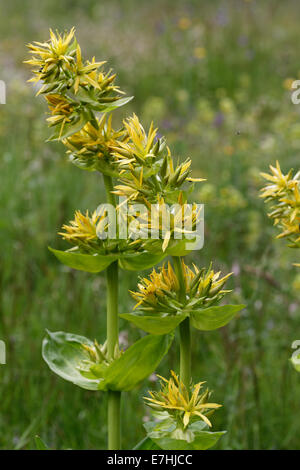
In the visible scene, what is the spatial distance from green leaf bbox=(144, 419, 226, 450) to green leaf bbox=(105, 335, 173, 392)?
0.37 ft

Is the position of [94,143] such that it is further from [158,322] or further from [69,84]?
[158,322]

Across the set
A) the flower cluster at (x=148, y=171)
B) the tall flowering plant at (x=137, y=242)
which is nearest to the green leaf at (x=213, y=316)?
the tall flowering plant at (x=137, y=242)

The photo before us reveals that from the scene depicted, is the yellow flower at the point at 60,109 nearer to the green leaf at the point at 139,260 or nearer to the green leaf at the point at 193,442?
the green leaf at the point at 139,260

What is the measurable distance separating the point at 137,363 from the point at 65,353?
0.26m

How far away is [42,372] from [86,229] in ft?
3.39

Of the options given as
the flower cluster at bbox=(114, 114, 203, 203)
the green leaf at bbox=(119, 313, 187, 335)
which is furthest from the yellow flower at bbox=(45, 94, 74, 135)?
the green leaf at bbox=(119, 313, 187, 335)

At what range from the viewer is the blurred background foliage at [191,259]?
1.86 metres

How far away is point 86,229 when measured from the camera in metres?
1.21

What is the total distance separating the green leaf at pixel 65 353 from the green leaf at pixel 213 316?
35 cm

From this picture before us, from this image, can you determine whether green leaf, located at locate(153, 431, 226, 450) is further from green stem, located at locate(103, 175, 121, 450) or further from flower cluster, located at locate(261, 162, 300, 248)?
flower cluster, located at locate(261, 162, 300, 248)

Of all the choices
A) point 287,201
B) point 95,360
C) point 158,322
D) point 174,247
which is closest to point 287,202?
point 287,201

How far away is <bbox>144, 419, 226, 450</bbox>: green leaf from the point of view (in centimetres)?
109

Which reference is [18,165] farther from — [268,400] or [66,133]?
[66,133]

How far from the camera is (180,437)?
109cm
